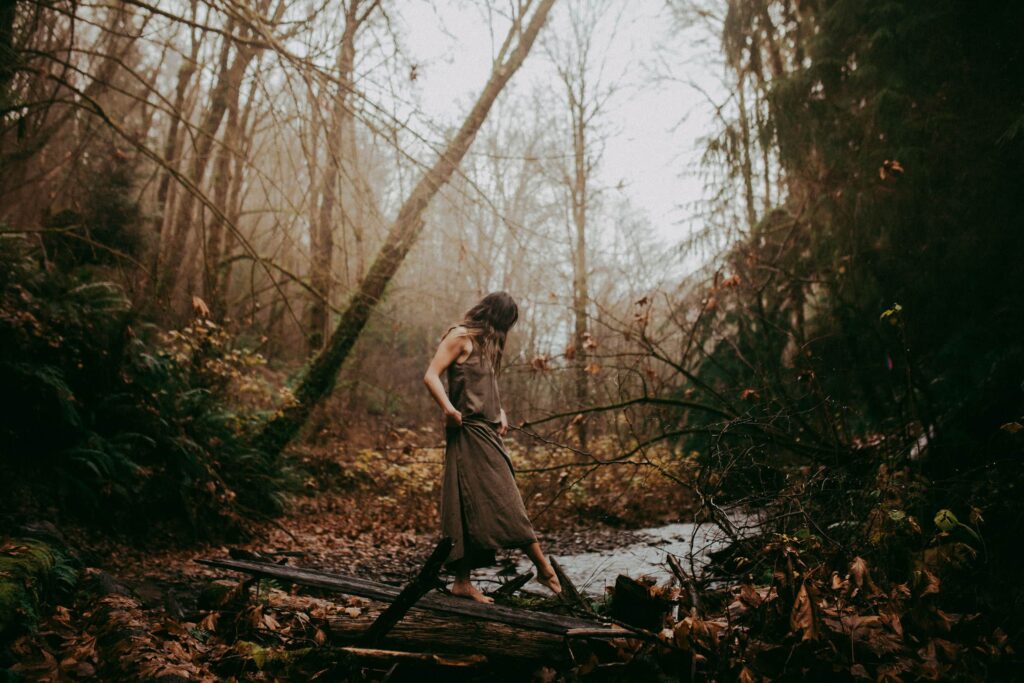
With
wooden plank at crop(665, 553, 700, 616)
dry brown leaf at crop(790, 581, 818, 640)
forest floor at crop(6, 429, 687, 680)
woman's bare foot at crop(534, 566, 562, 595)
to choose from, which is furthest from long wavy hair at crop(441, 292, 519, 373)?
dry brown leaf at crop(790, 581, 818, 640)

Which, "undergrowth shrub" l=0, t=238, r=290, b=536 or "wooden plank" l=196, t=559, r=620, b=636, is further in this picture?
"undergrowth shrub" l=0, t=238, r=290, b=536

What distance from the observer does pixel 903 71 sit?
17.6 feet

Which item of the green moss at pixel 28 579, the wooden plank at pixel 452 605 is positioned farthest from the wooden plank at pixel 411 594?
the green moss at pixel 28 579

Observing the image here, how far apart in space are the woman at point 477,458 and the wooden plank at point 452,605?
356mm

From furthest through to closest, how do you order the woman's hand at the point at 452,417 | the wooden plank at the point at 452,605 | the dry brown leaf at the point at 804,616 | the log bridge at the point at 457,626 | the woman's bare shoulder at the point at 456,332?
the woman's bare shoulder at the point at 456,332
the woman's hand at the point at 452,417
the wooden plank at the point at 452,605
the log bridge at the point at 457,626
the dry brown leaf at the point at 804,616

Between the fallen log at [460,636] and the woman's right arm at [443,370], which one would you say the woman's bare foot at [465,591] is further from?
the woman's right arm at [443,370]

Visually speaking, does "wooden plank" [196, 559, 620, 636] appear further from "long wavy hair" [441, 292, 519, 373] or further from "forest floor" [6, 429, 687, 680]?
"long wavy hair" [441, 292, 519, 373]

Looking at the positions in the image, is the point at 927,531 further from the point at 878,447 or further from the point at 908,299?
the point at 908,299

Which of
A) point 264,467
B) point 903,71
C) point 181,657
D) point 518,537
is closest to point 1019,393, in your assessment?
point 903,71

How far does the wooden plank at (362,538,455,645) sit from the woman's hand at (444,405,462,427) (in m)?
0.94

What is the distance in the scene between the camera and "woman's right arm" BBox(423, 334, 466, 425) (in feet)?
13.4

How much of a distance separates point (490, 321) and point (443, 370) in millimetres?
510

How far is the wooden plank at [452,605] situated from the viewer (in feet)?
11.4

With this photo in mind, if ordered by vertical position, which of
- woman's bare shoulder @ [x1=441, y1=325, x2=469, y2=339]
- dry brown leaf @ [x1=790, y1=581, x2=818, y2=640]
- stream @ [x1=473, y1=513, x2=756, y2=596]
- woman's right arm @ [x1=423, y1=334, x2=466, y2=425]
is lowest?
stream @ [x1=473, y1=513, x2=756, y2=596]
